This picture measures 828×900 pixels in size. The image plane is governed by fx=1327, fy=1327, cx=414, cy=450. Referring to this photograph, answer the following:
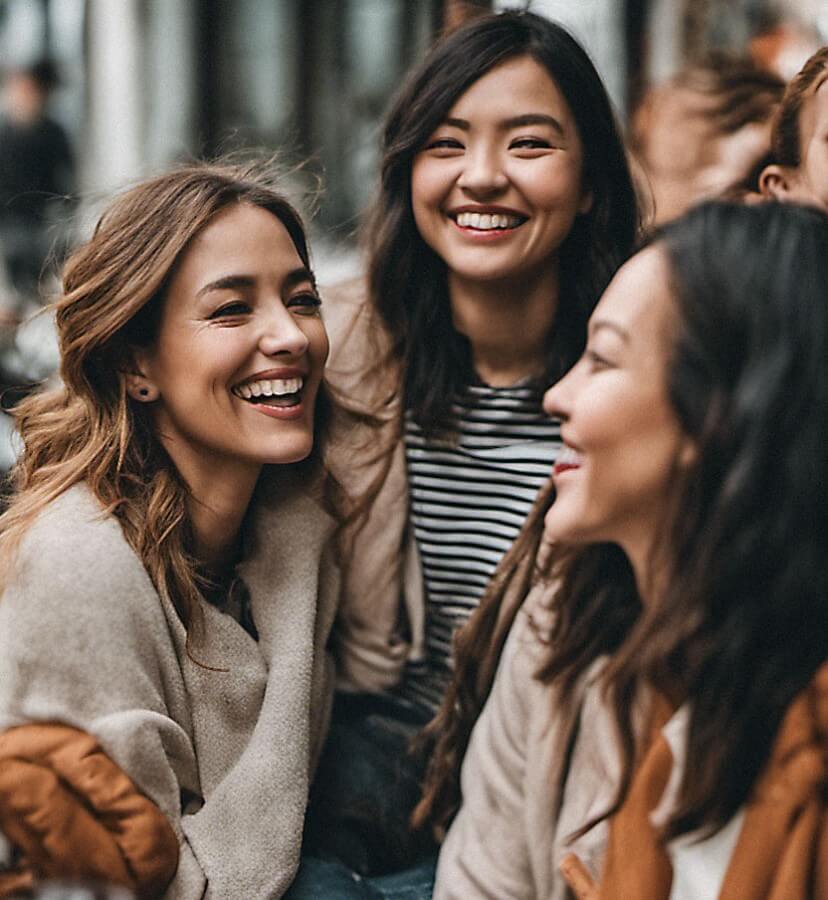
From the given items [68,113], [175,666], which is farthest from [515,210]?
[68,113]

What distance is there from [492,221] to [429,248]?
26 centimetres

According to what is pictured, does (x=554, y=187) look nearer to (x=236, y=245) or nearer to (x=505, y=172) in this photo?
(x=505, y=172)

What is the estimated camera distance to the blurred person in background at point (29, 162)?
7.67 metres

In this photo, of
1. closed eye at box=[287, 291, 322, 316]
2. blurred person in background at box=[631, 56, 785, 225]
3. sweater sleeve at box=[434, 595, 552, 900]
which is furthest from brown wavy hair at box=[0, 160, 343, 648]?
blurred person in background at box=[631, 56, 785, 225]

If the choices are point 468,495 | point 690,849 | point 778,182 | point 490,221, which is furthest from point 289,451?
point 778,182

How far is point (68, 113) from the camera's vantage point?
9789 millimetres

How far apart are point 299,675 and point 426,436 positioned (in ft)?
2.16

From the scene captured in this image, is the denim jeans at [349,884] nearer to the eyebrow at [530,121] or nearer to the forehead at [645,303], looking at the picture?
the forehead at [645,303]

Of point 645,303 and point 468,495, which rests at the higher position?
point 645,303

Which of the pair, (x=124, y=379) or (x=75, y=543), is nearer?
(x=75, y=543)

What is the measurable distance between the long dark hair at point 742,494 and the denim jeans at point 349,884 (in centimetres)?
82

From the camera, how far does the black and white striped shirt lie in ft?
9.11

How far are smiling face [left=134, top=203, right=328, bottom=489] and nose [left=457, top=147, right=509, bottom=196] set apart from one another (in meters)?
0.43

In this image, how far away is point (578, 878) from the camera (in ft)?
6.39
